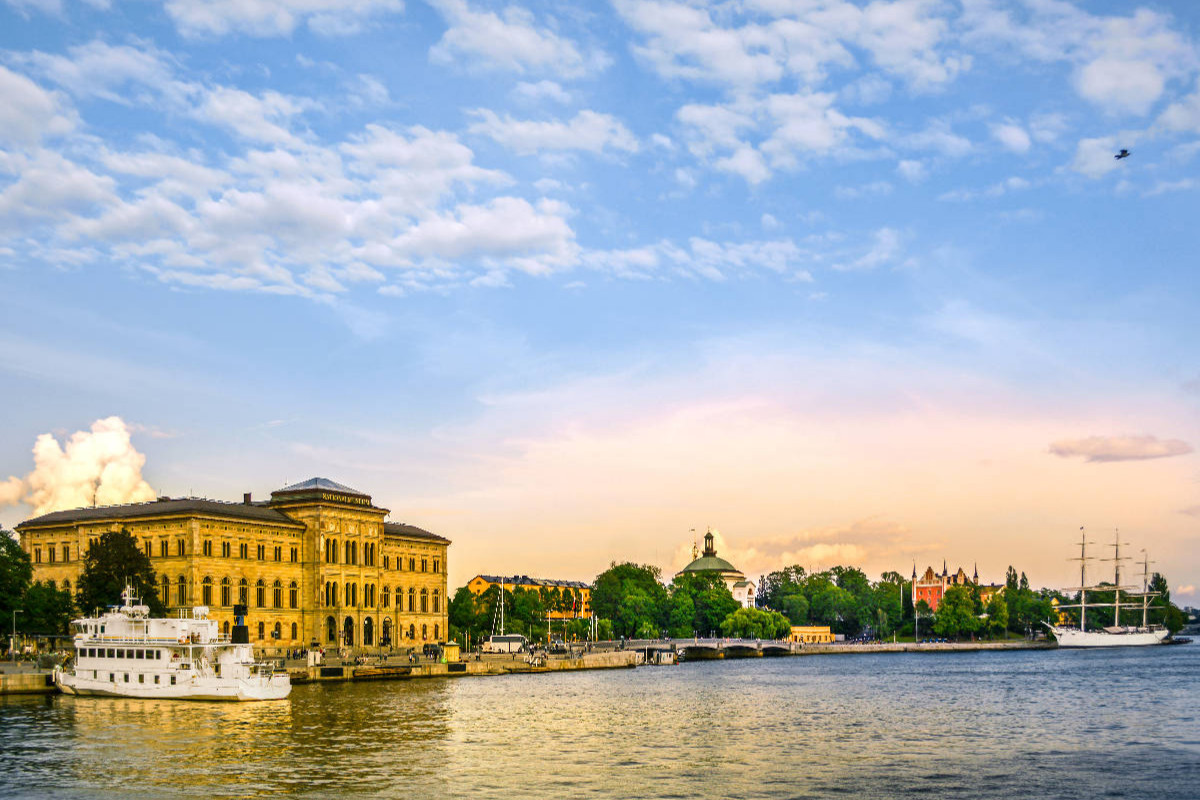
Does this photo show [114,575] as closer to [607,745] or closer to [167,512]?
[167,512]

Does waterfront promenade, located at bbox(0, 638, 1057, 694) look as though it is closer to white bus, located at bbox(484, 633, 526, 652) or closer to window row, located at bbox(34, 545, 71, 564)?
white bus, located at bbox(484, 633, 526, 652)

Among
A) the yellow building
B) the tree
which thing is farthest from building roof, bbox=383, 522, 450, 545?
the tree

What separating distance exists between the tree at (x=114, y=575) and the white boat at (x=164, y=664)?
24.4 m

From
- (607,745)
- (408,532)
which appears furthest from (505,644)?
(607,745)

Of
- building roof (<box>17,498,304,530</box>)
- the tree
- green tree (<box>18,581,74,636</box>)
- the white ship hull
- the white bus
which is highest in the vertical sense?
building roof (<box>17,498,304,530</box>)

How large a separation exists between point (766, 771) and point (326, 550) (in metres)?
101

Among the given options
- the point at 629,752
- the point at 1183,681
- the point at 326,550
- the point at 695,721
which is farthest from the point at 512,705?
the point at 1183,681

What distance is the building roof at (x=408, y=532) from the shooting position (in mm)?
163375

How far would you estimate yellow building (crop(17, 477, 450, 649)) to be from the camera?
13588cm

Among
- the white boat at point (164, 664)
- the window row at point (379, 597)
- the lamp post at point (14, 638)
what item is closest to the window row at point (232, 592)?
the window row at point (379, 597)

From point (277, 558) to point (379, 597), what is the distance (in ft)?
50.1

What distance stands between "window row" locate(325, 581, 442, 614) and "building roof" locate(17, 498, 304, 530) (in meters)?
8.71

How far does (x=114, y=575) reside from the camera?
395ft

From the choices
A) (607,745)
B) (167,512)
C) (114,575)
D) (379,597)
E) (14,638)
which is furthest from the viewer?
(379,597)
